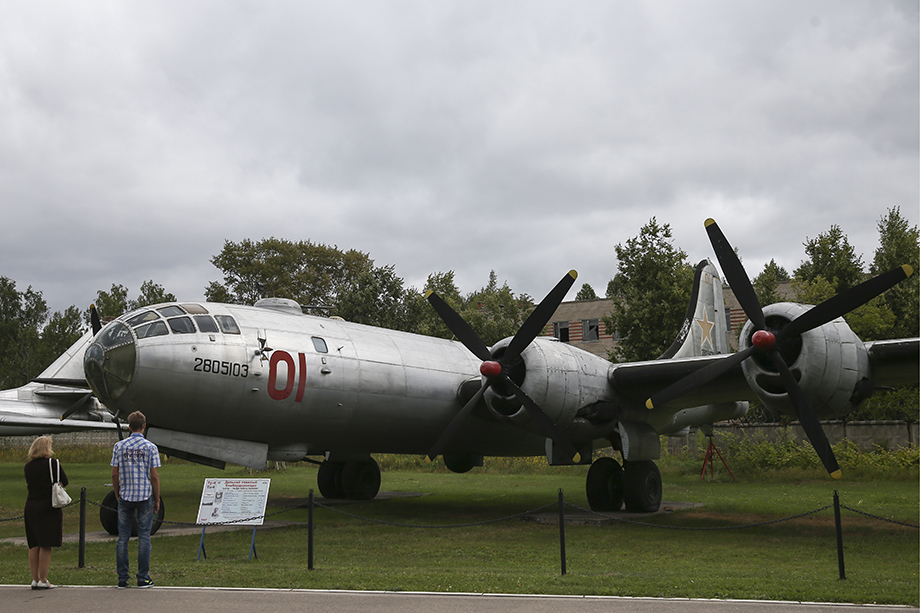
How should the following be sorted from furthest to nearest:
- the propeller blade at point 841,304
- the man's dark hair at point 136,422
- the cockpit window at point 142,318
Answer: the cockpit window at point 142,318 → the propeller blade at point 841,304 → the man's dark hair at point 136,422

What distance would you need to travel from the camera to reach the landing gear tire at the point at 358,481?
21.7 meters

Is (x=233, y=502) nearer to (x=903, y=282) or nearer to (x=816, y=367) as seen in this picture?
(x=816, y=367)

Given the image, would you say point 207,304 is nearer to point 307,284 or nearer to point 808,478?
point 808,478

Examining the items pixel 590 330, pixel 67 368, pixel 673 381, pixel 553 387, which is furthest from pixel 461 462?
pixel 590 330

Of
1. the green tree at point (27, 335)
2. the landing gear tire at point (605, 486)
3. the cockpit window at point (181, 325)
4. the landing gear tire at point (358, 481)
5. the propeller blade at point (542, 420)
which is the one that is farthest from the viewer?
the green tree at point (27, 335)

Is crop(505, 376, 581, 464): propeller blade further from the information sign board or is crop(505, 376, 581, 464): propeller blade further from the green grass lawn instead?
the information sign board

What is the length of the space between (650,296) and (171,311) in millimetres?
27501

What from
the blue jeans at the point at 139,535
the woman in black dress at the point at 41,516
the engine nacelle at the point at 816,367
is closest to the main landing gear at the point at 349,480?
the engine nacelle at the point at 816,367

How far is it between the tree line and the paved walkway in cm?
1125

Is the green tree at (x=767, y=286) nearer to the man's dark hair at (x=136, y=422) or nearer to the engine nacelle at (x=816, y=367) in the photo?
the engine nacelle at (x=816, y=367)

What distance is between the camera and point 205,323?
567 inches

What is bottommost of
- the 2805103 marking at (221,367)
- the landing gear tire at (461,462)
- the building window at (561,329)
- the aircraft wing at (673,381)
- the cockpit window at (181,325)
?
the landing gear tire at (461,462)

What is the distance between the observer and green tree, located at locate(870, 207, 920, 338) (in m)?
36.1

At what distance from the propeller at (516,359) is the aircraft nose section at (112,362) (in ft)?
20.3
